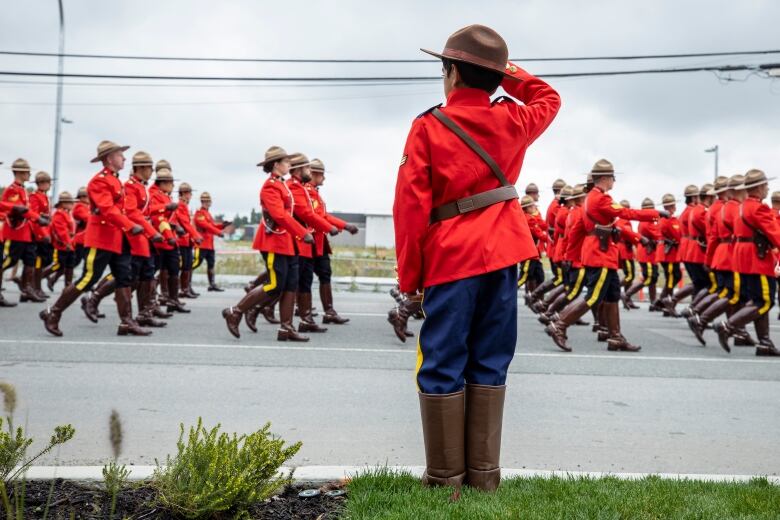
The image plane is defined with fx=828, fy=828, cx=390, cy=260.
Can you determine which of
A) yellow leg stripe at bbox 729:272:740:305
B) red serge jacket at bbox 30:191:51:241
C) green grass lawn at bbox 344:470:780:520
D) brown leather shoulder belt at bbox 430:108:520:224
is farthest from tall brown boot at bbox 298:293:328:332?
brown leather shoulder belt at bbox 430:108:520:224

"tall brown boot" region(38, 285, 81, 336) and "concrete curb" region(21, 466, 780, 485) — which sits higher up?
"tall brown boot" region(38, 285, 81, 336)

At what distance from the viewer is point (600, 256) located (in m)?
10.0

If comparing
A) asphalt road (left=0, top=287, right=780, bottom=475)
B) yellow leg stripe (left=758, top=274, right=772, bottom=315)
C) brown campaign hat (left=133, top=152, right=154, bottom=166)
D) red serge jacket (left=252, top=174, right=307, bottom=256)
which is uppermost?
brown campaign hat (left=133, top=152, right=154, bottom=166)

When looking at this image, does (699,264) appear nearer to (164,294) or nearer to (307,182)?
(307,182)

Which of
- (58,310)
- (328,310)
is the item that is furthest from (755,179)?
(58,310)

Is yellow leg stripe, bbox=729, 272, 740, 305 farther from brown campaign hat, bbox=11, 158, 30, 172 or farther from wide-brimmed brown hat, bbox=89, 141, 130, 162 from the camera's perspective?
brown campaign hat, bbox=11, 158, 30, 172

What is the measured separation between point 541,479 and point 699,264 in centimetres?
1092

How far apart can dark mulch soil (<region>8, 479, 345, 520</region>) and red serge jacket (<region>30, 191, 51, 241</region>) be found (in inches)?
493

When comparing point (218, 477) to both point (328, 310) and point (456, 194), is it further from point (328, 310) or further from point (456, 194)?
point (328, 310)

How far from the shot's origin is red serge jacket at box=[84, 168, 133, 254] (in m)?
9.60

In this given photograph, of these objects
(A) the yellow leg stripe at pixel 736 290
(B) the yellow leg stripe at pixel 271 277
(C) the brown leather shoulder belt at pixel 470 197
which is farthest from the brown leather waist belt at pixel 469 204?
(A) the yellow leg stripe at pixel 736 290

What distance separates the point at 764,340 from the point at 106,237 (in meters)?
7.88

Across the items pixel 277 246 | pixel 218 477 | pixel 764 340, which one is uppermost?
pixel 277 246

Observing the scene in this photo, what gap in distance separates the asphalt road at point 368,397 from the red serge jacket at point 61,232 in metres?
5.74
